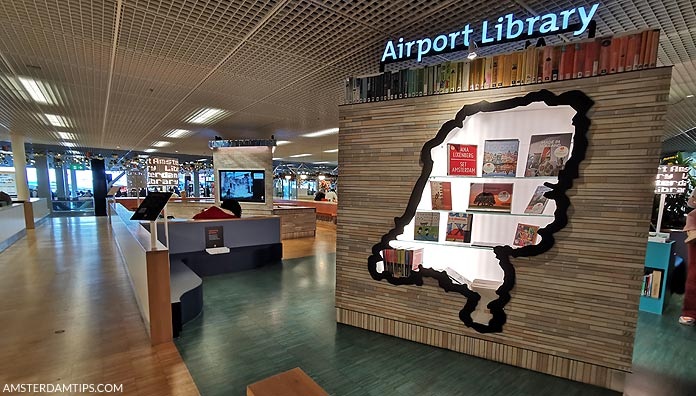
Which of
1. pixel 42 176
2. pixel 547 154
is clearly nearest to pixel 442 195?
pixel 547 154

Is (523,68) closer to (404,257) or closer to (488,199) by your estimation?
(488,199)

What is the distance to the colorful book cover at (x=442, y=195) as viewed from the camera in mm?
3049

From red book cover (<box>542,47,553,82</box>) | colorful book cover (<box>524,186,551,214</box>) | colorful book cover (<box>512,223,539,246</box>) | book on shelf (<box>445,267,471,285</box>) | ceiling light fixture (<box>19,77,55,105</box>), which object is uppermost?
ceiling light fixture (<box>19,77,55,105</box>)

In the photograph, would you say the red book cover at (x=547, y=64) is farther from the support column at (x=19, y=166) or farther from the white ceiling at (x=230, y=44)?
the support column at (x=19, y=166)

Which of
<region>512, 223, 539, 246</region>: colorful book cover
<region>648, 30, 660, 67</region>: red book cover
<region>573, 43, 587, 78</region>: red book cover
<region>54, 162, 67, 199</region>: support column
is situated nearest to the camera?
<region>648, 30, 660, 67</region>: red book cover

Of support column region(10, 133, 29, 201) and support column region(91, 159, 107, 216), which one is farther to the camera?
support column region(91, 159, 107, 216)

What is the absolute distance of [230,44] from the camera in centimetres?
328

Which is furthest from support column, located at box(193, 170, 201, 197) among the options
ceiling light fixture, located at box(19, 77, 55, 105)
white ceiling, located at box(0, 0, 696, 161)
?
ceiling light fixture, located at box(19, 77, 55, 105)

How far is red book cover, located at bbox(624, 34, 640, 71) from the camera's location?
2.27 metres

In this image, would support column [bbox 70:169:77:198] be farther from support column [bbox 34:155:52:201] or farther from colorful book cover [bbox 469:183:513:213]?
colorful book cover [bbox 469:183:513:213]

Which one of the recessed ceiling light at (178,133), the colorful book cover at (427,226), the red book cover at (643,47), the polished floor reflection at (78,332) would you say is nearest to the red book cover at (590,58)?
the red book cover at (643,47)

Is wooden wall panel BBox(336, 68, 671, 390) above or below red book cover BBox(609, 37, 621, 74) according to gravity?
below

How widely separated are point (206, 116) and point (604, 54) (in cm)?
697

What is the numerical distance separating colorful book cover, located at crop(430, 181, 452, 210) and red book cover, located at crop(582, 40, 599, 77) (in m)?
1.44
